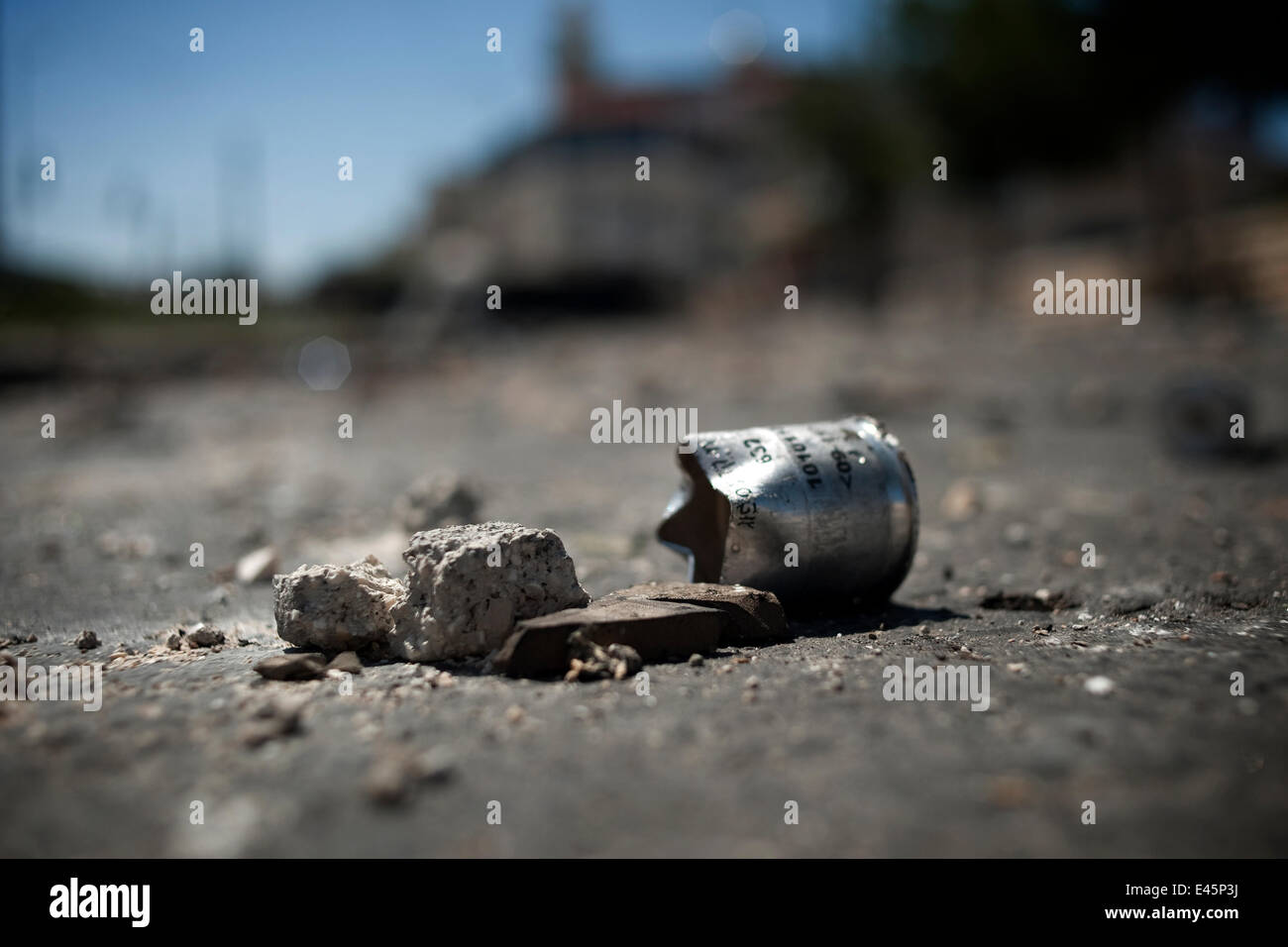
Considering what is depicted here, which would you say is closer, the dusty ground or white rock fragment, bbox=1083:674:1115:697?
the dusty ground

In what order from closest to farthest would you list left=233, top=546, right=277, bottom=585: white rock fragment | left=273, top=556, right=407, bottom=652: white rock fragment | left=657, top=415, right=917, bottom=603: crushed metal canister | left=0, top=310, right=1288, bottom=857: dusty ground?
left=0, top=310, right=1288, bottom=857: dusty ground < left=273, top=556, right=407, bottom=652: white rock fragment < left=657, top=415, right=917, bottom=603: crushed metal canister < left=233, top=546, right=277, bottom=585: white rock fragment

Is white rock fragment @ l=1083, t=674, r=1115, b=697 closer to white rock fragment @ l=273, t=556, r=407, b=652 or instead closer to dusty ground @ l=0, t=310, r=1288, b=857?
dusty ground @ l=0, t=310, r=1288, b=857

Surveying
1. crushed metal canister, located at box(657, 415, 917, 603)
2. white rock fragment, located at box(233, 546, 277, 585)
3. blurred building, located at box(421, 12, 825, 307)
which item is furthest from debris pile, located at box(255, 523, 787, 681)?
blurred building, located at box(421, 12, 825, 307)

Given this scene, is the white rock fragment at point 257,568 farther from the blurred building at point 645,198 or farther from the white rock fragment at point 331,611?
the blurred building at point 645,198

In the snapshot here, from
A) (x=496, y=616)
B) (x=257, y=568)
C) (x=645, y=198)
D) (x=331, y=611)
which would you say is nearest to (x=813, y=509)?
(x=496, y=616)

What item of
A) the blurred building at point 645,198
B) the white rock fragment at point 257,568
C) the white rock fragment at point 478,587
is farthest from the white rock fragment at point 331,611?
the blurred building at point 645,198

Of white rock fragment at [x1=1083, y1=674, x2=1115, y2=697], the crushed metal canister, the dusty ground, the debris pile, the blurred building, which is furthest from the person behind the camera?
the blurred building

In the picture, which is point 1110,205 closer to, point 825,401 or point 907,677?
point 825,401

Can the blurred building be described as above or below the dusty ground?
above
